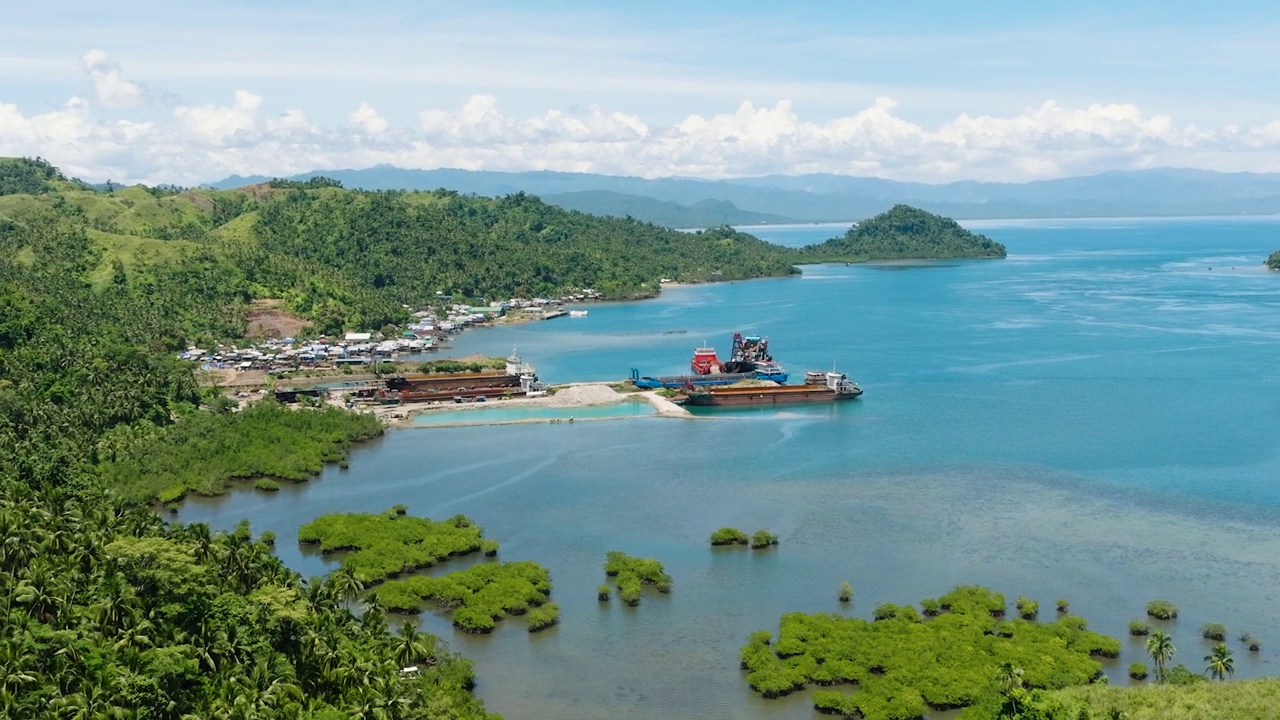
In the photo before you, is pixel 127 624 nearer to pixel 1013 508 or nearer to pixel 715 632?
pixel 715 632

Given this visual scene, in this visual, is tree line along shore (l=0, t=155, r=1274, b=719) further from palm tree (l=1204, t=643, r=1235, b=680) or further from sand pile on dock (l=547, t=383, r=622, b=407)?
sand pile on dock (l=547, t=383, r=622, b=407)

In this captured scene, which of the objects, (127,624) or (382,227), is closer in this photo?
(127,624)

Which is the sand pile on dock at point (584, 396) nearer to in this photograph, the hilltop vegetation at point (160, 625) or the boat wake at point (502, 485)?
the boat wake at point (502, 485)

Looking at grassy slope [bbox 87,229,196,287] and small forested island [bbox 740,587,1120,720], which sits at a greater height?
grassy slope [bbox 87,229,196,287]

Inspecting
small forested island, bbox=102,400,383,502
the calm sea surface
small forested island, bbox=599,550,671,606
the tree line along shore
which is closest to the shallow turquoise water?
the calm sea surface

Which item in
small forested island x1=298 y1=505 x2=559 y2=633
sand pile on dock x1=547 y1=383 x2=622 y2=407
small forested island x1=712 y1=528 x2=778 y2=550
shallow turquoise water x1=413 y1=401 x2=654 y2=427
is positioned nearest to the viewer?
small forested island x1=298 y1=505 x2=559 y2=633

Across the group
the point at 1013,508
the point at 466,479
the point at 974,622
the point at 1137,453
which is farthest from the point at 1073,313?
the point at 974,622
